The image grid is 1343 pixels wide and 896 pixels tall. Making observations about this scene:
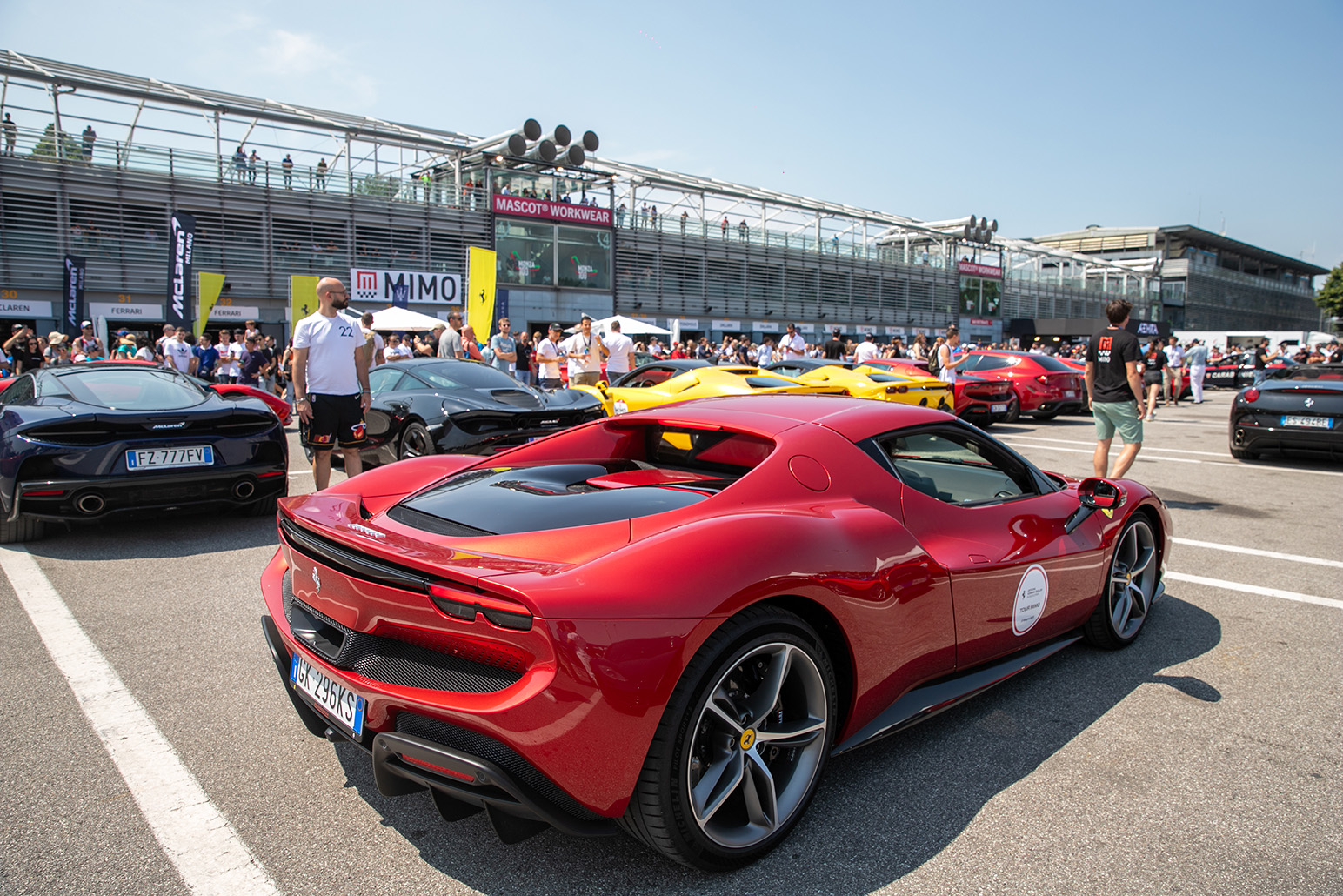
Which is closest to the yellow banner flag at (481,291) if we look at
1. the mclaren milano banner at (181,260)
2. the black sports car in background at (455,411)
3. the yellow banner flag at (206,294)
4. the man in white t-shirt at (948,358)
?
the yellow banner flag at (206,294)

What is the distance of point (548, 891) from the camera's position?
2.04 metres

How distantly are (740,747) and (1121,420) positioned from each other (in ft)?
20.4

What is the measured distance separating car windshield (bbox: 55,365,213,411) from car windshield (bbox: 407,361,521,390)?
2.43 meters

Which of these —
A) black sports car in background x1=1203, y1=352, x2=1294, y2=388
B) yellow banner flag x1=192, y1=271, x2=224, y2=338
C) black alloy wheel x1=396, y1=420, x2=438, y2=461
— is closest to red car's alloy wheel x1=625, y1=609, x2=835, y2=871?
black alloy wheel x1=396, y1=420, x2=438, y2=461

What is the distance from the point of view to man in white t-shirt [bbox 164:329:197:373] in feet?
44.3

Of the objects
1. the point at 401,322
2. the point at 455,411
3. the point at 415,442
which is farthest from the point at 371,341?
the point at 401,322

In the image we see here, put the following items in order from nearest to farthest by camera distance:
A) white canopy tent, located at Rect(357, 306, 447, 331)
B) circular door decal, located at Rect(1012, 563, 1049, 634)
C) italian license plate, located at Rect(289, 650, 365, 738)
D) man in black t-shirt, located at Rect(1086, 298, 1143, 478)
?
italian license plate, located at Rect(289, 650, 365, 738) → circular door decal, located at Rect(1012, 563, 1049, 634) → man in black t-shirt, located at Rect(1086, 298, 1143, 478) → white canopy tent, located at Rect(357, 306, 447, 331)

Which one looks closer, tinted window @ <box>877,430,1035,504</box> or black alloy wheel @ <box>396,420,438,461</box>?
tinted window @ <box>877,430,1035,504</box>

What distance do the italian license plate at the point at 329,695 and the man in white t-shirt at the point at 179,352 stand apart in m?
13.0

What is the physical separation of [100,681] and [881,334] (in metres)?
45.6

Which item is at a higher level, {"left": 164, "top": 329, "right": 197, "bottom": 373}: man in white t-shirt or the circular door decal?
{"left": 164, "top": 329, "right": 197, "bottom": 373}: man in white t-shirt

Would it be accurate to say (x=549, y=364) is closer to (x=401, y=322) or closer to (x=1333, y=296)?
(x=401, y=322)

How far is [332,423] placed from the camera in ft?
20.4

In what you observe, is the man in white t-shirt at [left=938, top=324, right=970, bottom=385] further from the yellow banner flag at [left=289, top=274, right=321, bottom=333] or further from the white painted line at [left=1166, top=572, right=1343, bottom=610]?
the yellow banner flag at [left=289, top=274, right=321, bottom=333]
